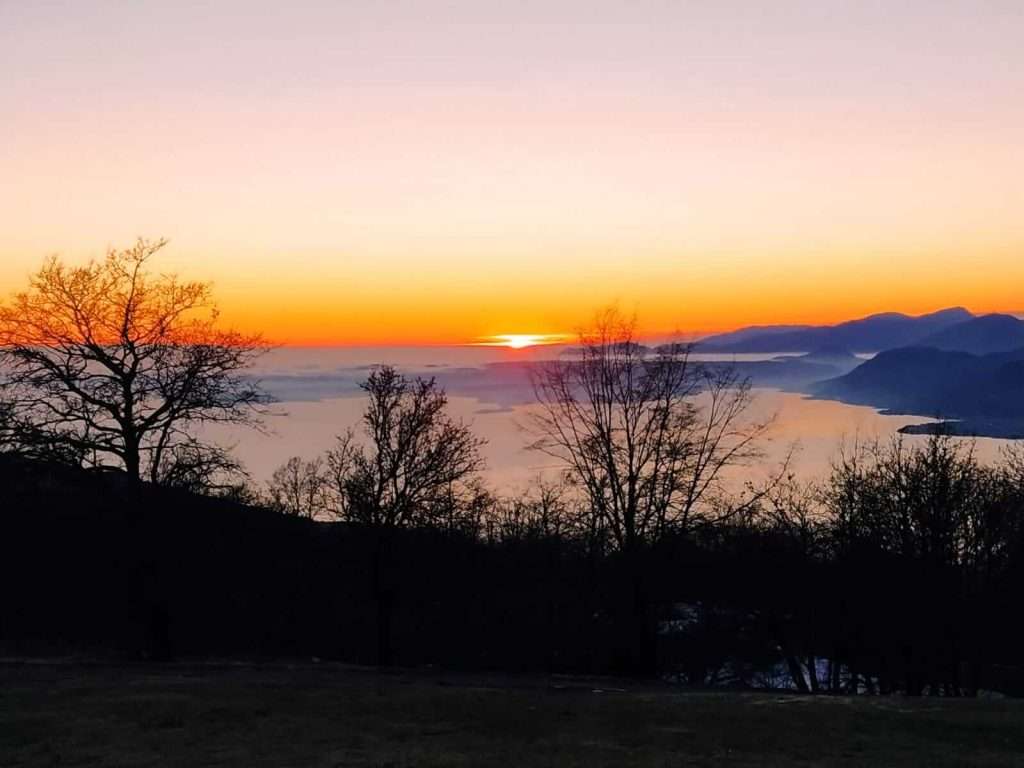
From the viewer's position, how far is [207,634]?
3769cm

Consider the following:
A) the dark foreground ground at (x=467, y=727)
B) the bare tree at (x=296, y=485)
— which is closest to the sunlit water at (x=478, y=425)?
the bare tree at (x=296, y=485)

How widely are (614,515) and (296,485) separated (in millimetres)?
33337

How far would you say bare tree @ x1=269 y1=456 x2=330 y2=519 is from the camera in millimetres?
56156

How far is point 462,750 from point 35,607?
28.6 metres

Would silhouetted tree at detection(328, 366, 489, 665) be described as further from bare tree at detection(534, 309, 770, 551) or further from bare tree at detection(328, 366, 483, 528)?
bare tree at detection(534, 309, 770, 551)

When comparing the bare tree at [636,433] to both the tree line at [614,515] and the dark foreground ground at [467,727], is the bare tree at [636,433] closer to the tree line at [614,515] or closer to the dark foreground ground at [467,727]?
the tree line at [614,515]

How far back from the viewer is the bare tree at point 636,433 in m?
29.5

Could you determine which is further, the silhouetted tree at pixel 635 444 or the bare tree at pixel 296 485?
the bare tree at pixel 296 485

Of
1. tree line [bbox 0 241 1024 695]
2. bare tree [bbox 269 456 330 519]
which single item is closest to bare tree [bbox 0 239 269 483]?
tree line [bbox 0 241 1024 695]

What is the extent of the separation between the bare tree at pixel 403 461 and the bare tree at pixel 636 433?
3.13 metres

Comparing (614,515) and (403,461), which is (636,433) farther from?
(403,461)

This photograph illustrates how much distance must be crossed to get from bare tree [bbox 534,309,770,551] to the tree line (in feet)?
0.28

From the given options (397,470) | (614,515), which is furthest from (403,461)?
(614,515)

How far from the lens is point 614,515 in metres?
29.5
